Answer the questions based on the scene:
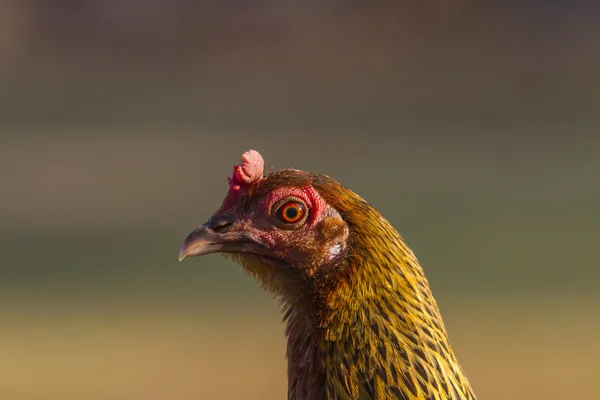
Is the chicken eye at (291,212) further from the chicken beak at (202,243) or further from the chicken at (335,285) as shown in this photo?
the chicken beak at (202,243)

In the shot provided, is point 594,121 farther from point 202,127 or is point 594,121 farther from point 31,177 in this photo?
point 31,177

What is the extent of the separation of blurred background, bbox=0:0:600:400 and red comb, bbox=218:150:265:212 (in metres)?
5.11

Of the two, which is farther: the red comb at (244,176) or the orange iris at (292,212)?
the red comb at (244,176)

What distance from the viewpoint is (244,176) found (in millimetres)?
3650

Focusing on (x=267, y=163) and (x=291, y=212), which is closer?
(x=291, y=212)

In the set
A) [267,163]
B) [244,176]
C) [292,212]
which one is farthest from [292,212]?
[267,163]

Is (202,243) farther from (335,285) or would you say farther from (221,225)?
(335,285)

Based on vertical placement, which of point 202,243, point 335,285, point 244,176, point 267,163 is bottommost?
point 335,285

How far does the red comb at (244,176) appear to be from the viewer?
3646 mm

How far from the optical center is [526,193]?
563 inches

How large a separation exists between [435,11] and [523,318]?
1291 cm

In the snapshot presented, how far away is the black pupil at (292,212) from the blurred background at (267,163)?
5212 mm

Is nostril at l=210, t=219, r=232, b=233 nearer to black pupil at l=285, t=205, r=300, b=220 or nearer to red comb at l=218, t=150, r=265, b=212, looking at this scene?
red comb at l=218, t=150, r=265, b=212

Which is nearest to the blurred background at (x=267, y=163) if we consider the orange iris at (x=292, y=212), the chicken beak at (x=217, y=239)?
the chicken beak at (x=217, y=239)
